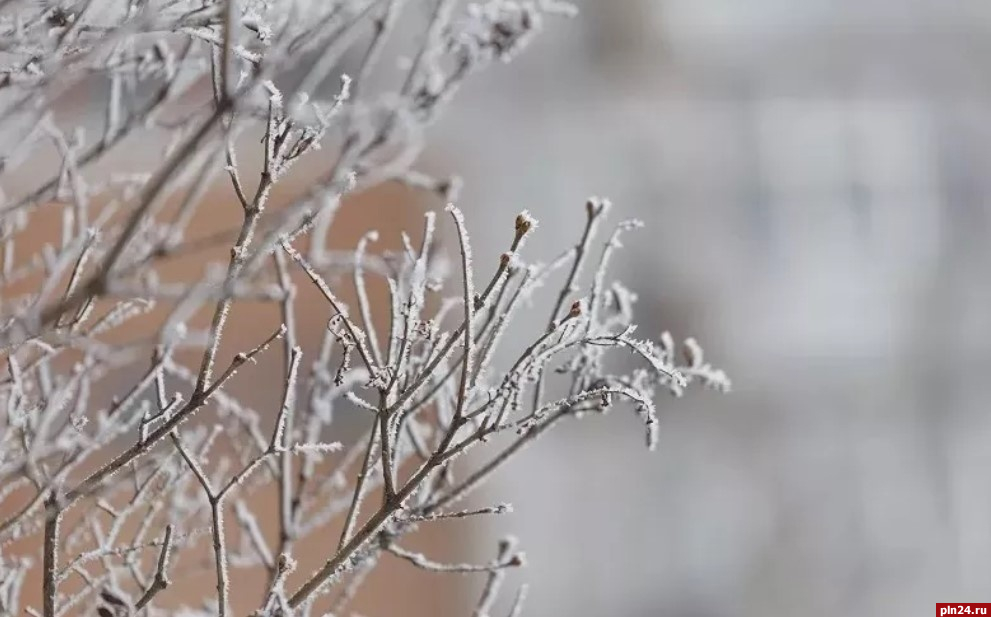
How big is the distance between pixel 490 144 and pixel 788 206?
61 centimetres

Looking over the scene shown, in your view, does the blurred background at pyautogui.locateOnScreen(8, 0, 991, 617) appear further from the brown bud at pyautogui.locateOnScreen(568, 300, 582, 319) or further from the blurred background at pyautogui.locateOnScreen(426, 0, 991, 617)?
the brown bud at pyautogui.locateOnScreen(568, 300, 582, 319)

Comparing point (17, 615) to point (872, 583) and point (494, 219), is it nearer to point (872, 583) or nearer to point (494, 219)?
point (494, 219)

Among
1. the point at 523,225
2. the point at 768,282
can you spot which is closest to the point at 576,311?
the point at 523,225

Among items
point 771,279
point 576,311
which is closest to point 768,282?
point 771,279

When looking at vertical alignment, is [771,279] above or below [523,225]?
above

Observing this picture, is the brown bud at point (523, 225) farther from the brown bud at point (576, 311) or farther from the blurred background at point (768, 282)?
the blurred background at point (768, 282)

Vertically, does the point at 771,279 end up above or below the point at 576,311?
above

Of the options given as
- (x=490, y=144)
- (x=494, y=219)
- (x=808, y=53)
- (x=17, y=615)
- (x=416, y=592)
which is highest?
(x=808, y=53)

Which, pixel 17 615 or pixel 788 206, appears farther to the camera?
pixel 788 206

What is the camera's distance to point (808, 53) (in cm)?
230

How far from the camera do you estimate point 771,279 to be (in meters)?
2.33

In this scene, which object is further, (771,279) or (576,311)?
(771,279)

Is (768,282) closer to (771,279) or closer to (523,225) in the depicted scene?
(771,279)

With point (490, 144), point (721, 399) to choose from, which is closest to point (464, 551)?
→ point (721, 399)
